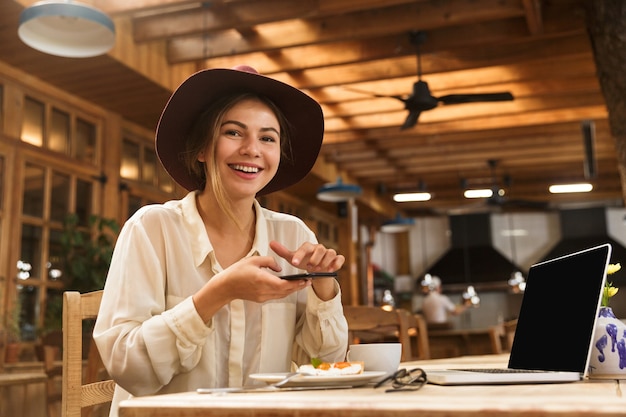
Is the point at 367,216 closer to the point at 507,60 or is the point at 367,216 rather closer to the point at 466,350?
the point at 466,350

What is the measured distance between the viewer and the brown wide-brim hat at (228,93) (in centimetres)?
158

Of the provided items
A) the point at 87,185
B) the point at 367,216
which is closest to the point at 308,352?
the point at 87,185

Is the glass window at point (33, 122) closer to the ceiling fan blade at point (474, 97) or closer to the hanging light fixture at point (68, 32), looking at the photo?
the hanging light fixture at point (68, 32)

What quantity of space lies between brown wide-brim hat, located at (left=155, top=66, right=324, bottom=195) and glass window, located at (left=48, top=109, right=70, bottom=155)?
448cm

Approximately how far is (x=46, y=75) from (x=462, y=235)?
11.5m

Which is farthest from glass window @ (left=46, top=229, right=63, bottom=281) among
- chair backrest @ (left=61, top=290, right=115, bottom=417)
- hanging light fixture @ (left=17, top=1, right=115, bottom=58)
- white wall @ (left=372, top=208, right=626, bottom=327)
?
white wall @ (left=372, top=208, right=626, bottom=327)

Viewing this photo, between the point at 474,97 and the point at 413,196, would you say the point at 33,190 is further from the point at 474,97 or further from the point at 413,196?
the point at 413,196

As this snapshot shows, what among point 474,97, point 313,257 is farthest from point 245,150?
point 474,97

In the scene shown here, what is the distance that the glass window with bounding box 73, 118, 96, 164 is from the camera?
6.18 meters

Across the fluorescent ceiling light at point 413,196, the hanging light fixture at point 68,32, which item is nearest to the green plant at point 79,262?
the hanging light fixture at point 68,32

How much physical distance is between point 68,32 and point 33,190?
2086 millimetres

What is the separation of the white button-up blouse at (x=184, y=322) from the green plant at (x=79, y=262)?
4.15 metres

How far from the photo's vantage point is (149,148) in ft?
23.6

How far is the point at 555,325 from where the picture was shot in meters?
1.27
